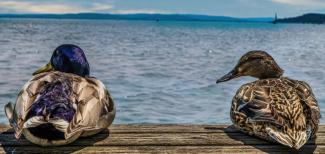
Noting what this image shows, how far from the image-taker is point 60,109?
390 centimetres

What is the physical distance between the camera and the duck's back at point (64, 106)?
3.82 meters

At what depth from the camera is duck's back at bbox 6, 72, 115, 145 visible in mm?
3816

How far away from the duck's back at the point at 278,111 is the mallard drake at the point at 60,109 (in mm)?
1053

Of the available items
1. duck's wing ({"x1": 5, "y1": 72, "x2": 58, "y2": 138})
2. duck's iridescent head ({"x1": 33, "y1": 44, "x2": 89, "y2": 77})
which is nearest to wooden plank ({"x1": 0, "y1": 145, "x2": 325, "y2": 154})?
duck's wing ({"x1": 5, "y1": 72, "x2": 58, "y2": 138})

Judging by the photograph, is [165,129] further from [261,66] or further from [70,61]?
[261,66]

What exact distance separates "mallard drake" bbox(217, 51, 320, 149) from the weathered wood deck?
0.11 m

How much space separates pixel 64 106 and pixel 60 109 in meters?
0.05

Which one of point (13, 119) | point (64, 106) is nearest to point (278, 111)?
point (64, 106)

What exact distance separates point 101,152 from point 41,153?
1.34ft

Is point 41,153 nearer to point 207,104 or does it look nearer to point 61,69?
point 61,69

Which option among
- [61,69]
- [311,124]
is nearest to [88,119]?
[61,69]

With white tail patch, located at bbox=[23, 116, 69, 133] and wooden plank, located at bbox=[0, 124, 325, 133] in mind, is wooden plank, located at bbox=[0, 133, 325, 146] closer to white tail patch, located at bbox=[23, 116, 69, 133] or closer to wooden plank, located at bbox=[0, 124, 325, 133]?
wooden plank, located at bbox=[0, 124, 325, 133]

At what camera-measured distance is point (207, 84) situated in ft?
53.8

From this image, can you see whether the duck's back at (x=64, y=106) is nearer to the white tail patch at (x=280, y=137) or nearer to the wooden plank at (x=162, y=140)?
the wooden plank at (x=162, y=140)
